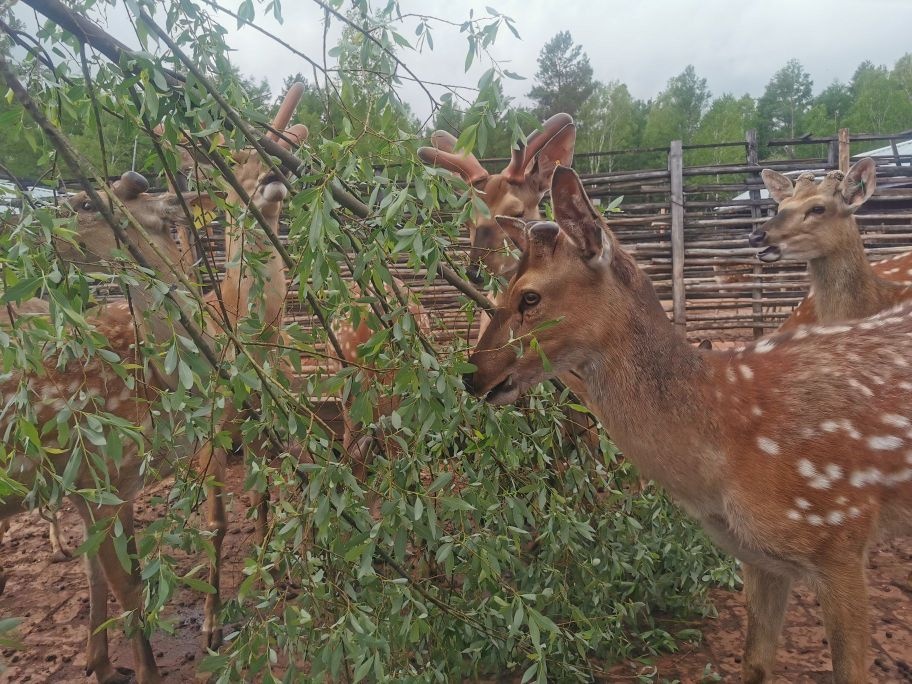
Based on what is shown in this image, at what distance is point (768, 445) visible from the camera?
2.57 m

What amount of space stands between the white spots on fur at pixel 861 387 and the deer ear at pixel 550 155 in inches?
83.7

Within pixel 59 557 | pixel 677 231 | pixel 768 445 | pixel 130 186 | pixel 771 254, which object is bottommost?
pixel 59 557

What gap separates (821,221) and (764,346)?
112 inches

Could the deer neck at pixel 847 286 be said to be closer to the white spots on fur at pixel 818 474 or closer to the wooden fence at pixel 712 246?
the white spots on fur at pixel 818 474

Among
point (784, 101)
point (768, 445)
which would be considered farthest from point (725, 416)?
point (784, 101)

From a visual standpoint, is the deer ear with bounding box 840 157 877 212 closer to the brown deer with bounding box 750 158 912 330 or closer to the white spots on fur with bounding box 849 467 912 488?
the brown deer with bounding box 750 158 912 330

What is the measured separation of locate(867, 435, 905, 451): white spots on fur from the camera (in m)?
2.58

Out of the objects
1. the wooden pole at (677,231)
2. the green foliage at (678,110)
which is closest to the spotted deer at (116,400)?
the wooden pole at (677,231)

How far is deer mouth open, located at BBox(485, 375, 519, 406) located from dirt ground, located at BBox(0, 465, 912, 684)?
4.48 feet

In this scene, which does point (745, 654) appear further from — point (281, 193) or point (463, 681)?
point (281, 193)

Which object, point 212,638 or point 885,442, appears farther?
point 212,638

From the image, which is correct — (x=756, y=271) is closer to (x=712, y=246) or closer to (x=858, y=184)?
(x=712, y=246)

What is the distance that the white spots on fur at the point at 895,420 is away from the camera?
2615 mm

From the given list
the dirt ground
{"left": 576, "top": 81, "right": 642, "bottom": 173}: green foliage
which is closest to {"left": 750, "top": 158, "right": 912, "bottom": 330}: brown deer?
the dirt ground
